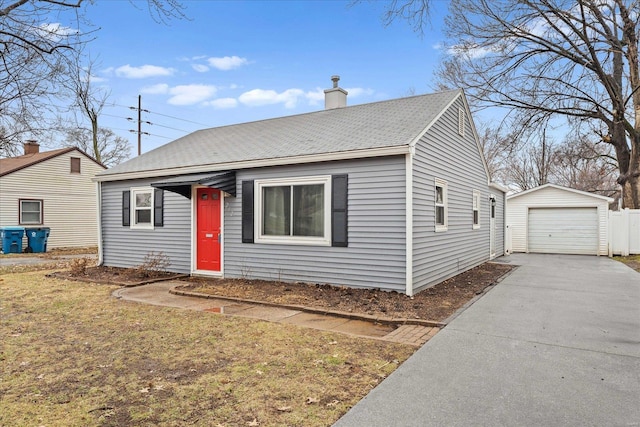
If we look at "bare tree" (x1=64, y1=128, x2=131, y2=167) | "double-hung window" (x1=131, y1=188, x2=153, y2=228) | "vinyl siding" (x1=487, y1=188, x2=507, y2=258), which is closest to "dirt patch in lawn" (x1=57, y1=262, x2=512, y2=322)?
"double-hung window" (x1=131, y1=188, x2=153, y2=228)

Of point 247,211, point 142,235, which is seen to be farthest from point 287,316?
point 142,235

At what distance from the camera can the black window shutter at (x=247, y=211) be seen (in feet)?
29.4

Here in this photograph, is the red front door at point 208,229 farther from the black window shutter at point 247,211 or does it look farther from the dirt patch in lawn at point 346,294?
the black window shutter at point 247,211

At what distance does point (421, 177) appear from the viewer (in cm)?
774

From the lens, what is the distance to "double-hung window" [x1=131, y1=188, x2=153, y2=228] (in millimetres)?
10938

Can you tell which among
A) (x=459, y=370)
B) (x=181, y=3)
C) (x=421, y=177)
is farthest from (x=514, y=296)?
(x=181, y=3)

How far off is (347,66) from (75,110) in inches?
360

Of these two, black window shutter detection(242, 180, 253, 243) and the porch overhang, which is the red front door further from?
black window shutter detection(242, 180, 253, 243)

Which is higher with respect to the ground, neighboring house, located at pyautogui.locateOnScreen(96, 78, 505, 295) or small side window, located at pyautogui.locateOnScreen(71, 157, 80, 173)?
A: small side window, located at pyautogui.locateOnScreen(71, 157, 80, 173)

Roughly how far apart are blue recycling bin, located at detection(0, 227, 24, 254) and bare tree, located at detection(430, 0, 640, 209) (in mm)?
20179

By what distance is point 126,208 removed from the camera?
11.3 m

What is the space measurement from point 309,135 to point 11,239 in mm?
15737

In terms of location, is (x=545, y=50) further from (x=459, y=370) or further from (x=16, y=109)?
(x=16, y=109)

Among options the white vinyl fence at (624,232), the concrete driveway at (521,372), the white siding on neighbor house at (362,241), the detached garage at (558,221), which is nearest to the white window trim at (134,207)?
the white siding on neighbor house at (362,241)
